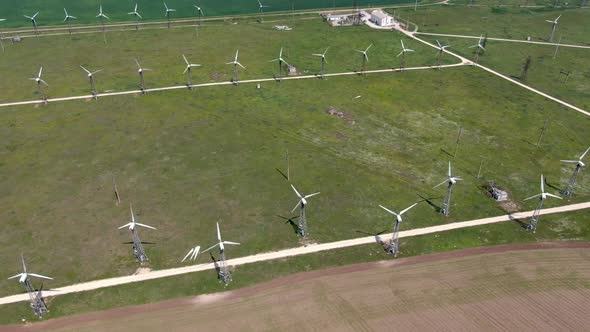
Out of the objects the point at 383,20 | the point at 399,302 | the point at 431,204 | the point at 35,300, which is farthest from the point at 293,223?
the point at 383,20

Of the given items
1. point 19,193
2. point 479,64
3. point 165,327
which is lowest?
point 165,327

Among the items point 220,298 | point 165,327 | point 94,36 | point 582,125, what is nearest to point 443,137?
point 582,125

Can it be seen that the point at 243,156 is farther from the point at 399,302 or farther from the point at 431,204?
the point at 399,302

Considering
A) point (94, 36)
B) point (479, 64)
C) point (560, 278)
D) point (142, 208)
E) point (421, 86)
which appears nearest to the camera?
point (560, 278)

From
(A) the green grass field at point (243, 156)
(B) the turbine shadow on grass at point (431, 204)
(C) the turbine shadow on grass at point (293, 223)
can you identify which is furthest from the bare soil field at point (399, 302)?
(B) the turbine shadow on grass at point (431, 204)

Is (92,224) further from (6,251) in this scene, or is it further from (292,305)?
(292,305)

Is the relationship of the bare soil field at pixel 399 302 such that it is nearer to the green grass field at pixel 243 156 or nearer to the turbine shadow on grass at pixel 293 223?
the green grass field at pixel 243 156
